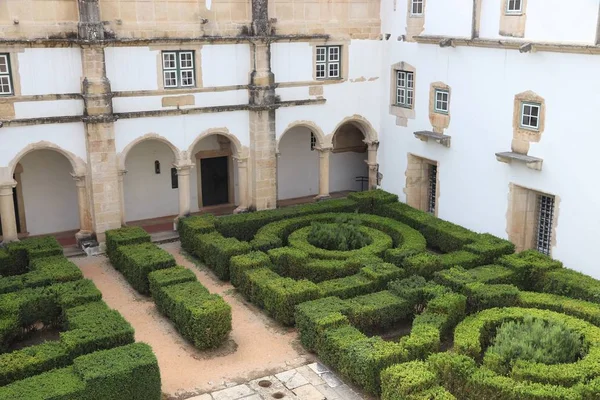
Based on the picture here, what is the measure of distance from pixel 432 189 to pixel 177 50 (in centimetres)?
1111

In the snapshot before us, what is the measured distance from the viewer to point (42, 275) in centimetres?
1756

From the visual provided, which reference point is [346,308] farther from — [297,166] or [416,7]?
[297,166]

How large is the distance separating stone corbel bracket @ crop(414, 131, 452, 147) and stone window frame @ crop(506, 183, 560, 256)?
10.2ft

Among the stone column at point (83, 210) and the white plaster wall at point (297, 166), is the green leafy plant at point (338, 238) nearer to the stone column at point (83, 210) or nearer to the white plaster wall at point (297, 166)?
the white plaster wall at point (297, 166)

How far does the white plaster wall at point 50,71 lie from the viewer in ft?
65.7

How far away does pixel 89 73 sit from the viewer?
68.0 ft

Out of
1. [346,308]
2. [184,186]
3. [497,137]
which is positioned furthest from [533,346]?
[184,186]

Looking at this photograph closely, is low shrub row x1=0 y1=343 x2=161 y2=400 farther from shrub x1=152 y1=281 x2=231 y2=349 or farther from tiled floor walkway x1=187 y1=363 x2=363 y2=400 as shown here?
shrub x1=152 y1=281 x2=231 y2=349

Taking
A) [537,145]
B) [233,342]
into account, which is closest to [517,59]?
[537,145]

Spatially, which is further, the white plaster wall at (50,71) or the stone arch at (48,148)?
the stone arch at (48,148)

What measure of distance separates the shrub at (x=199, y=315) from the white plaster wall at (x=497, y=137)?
34.1ft

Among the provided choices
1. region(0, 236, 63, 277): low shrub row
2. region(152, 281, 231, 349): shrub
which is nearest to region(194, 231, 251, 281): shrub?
region(152, 281, 231, 349): shrub

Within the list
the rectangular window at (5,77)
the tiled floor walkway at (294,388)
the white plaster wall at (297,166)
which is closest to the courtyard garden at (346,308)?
the tiled floor walkway at (294,388)

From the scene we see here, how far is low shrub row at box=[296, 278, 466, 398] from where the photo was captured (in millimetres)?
13727
